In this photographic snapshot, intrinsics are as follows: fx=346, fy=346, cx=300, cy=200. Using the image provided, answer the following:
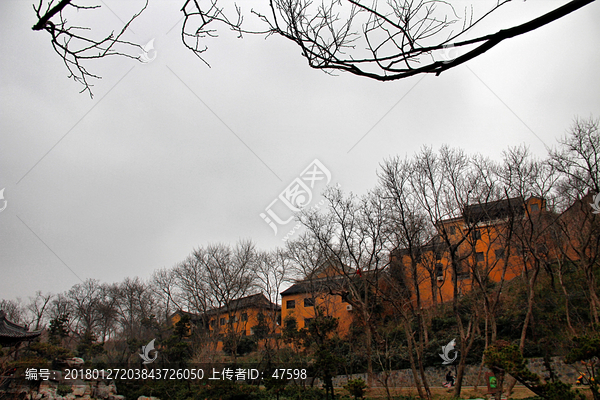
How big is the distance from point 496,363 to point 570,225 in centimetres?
945

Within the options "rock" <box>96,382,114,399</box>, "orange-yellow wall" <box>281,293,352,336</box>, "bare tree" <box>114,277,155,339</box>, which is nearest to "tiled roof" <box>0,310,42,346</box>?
"rock" <box>96,382,114,399</box>

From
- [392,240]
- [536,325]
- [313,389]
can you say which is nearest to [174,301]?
[313,389]

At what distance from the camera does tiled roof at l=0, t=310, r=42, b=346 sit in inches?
611

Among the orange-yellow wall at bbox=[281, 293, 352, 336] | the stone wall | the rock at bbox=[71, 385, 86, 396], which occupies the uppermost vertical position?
the orange-yellow wall at bbox=[281, 293, 352, 336]

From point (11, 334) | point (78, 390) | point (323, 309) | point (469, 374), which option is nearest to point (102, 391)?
point (78, 390)

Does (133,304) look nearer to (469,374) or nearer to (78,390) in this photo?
(78,390)

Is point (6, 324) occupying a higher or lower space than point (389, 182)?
lower

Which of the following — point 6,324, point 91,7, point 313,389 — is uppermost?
point 91,7

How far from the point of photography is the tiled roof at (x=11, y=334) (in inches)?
611

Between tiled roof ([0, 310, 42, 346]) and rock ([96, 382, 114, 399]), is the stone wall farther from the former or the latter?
tiled roof ([0, 310, 42, 346])

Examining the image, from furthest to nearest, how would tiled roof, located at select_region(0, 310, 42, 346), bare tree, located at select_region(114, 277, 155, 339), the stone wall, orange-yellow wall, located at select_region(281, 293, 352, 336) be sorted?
bare tree, located at select_region(114, 277, 155, 339) → orange-yellow wall, located at select_region(281, 293, 352, 336) → tiled roof, located at select_region(0, 310, 42, 346) → the stone wall

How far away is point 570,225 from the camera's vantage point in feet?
45.1

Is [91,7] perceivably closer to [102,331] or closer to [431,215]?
[431,215]

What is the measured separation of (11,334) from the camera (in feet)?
51.3
